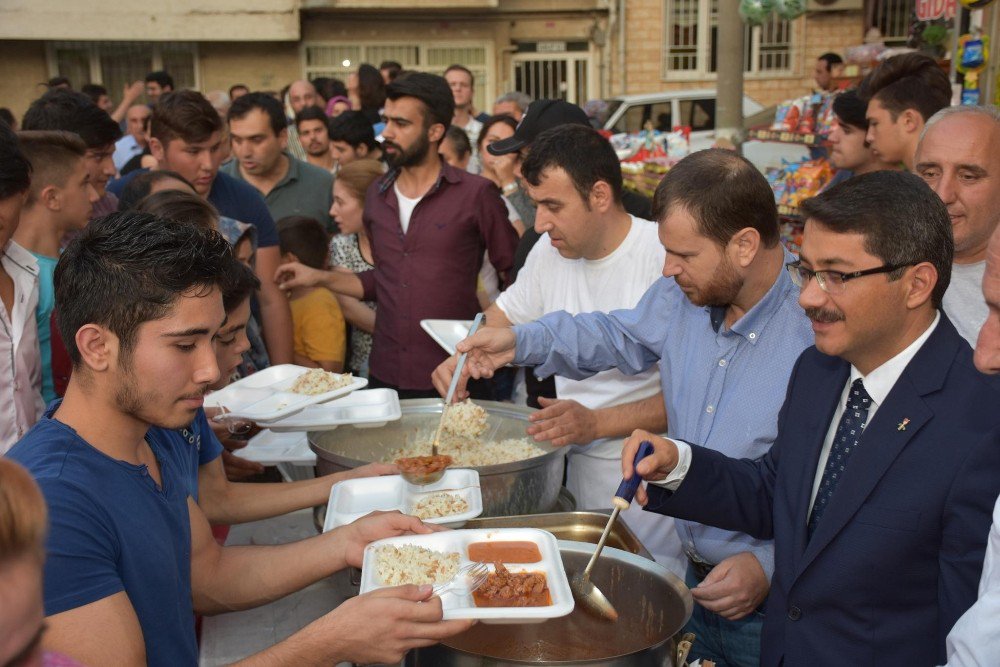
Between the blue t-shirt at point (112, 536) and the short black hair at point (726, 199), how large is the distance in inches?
55.6

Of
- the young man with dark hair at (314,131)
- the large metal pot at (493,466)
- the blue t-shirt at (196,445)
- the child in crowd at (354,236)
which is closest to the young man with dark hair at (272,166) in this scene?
the child in crowd at (354,236)

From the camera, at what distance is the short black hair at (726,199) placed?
2221 millimetres

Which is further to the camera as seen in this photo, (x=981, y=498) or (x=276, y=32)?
(x=276, y=32)

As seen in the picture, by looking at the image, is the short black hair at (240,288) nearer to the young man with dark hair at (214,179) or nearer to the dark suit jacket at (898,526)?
the young man with dark hair at (214,179)

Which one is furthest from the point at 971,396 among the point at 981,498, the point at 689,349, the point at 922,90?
the point at 922,90

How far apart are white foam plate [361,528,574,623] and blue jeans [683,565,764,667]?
480 millimetres

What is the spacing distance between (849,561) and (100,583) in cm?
138

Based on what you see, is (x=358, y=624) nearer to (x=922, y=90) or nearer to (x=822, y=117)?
(x=922, y=90)

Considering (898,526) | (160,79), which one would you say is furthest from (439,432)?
(160,79)

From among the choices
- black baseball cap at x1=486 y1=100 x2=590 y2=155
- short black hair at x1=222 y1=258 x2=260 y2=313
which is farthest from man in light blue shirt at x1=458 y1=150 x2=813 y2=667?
black baseball cap at x1=486 y1=100 x2=590 y2=155

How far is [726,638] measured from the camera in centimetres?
220

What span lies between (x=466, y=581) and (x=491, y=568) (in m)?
0.08

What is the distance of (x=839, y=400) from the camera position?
1904 millimetres

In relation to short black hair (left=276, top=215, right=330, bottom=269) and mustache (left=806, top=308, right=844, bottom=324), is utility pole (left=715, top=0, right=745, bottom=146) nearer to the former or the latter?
short black hair (left=276, top=215, right=330, bottom=269)
